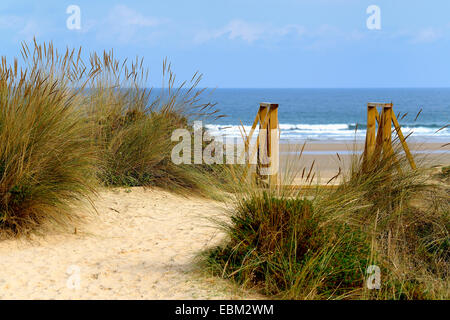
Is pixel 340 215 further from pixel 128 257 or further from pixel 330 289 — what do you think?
pixel 128 257

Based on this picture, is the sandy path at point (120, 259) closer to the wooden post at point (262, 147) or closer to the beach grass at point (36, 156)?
the beach grass at point (36, 156)

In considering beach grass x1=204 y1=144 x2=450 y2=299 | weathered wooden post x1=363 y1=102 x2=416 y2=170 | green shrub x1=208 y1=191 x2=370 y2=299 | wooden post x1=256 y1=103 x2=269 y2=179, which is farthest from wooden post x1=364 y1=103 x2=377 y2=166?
green shrub x1=208 y1=191 x2=370 y2=299

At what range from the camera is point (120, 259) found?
423cm

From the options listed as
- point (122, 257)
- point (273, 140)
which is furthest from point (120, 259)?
point (273, 140)

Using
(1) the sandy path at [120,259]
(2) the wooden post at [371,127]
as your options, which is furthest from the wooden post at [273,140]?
(1) the sandy path at [120,259]

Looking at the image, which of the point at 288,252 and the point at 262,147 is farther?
the point at 262,147

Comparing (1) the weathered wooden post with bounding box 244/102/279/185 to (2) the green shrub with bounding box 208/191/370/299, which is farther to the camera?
(1) the weathered wooden post with bounding box 244/102/279/185

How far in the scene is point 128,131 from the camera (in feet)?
21.4

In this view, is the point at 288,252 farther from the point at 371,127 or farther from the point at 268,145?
the point at 268,145

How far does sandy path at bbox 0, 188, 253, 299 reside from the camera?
354 centimetres

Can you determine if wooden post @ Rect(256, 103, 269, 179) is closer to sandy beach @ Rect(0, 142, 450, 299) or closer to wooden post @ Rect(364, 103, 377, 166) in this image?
sandy beach @ Rect(0, 142, 450, 299)

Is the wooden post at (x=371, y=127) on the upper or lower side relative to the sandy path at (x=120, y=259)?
upper

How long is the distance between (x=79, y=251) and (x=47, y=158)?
0.86 metres

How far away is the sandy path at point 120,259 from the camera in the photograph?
354 cm
